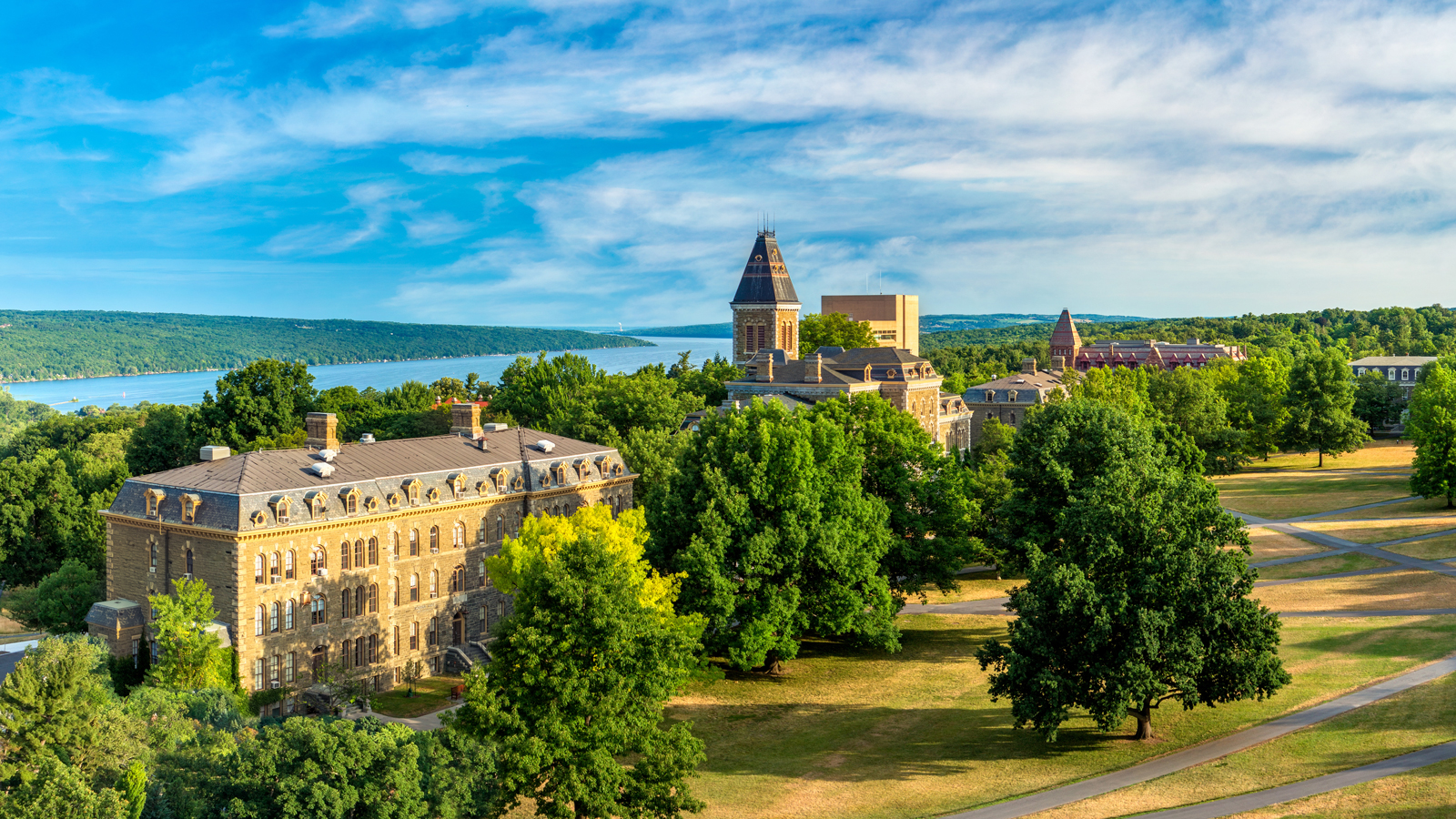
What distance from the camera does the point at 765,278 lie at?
421 feet

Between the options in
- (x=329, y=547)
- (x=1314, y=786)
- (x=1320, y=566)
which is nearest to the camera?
(x=1314, y=786)

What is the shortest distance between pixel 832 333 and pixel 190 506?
101 m

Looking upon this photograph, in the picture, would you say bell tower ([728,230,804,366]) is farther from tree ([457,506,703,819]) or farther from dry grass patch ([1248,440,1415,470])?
tree ([457,506,703,819])

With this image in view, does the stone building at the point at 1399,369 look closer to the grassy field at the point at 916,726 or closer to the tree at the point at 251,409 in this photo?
the grassy field at the point at 916,726

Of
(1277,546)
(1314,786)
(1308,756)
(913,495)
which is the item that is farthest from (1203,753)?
(1277,546)

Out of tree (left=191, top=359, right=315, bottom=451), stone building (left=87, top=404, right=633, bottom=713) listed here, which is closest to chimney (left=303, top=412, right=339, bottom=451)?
stone building (left=87, top=404, right=633, bottom=713)

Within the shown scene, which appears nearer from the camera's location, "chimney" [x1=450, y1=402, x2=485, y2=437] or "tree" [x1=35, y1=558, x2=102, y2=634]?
"tree" [x1=35, y1=558, x2=102, y2=634]

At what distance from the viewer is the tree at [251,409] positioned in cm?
9194

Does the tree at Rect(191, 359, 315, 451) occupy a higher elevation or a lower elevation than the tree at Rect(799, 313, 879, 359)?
lower

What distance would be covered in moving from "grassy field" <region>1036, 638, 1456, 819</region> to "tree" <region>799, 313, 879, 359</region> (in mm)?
99762

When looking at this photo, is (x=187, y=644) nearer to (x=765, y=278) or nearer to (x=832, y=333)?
(x=765, y=278)

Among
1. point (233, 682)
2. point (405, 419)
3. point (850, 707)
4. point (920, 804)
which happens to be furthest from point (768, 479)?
point (405, 419)

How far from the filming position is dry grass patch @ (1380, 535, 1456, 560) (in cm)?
7438

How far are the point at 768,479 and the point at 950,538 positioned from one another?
1271cm
